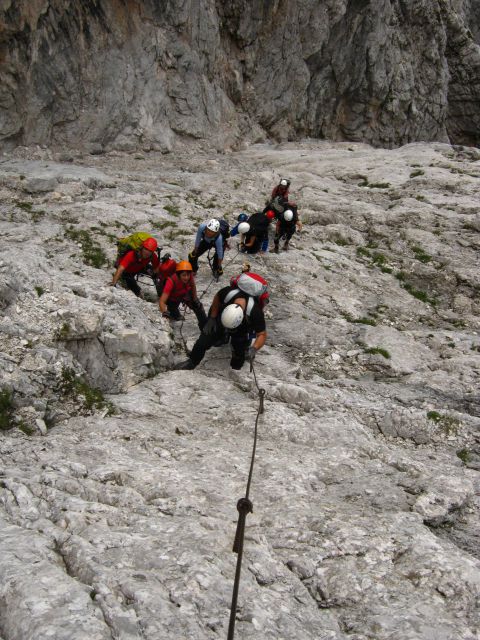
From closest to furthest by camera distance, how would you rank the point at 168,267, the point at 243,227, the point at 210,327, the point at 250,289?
the point at 250,289
the point at 210,327
the point at 168,267
the point at 243,227

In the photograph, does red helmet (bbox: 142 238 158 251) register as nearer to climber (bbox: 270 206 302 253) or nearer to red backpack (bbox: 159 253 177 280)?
red backpack (bbox: 159 253 177 280)

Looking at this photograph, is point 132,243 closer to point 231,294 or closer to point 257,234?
point 231,294

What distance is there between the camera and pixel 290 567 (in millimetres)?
5301

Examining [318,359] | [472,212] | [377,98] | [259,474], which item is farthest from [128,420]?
[377,98]

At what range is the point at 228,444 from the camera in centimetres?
772

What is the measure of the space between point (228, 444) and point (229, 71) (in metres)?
30.7

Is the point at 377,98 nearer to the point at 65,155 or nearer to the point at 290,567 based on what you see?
the point at 65,155

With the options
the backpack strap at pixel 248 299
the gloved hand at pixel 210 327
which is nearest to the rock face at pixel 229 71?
the gloved hand at pixel 210 327

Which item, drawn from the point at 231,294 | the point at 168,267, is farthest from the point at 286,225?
the point at 231,294

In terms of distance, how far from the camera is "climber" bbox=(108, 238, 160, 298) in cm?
1073

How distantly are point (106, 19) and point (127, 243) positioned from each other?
19226mm

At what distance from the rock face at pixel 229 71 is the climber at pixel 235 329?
16.8 m

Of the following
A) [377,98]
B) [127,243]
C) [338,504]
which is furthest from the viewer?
[377,98]

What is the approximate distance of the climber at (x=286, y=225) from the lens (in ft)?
51.5
